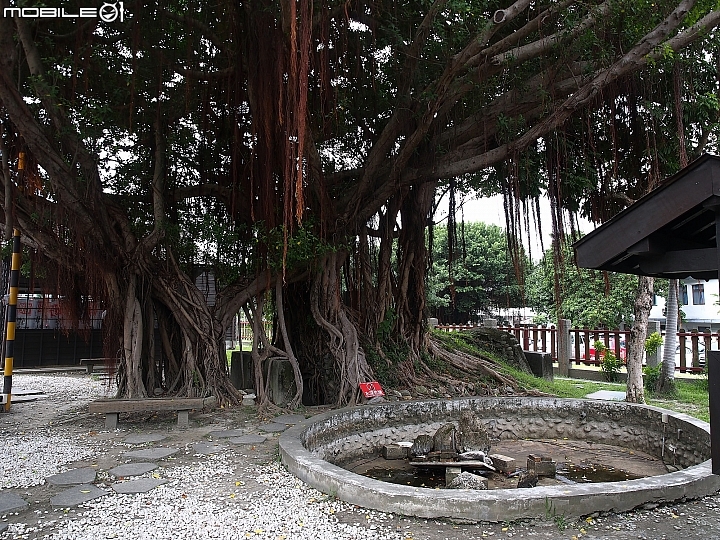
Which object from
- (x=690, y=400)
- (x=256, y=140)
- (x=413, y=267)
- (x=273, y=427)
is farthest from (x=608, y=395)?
(x=256, y=140)

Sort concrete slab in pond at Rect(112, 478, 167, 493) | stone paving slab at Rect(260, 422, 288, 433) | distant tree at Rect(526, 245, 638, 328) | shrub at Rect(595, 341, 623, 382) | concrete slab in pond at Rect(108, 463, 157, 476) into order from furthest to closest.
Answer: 1. distant tree at Rect(526, 245, 638, 328)
2. shrub at Rect(595, 341, 623, 382)
3. stone paving slab at Rect(260, 422, 288, 433)
4. concrete slab in pond at Rect(108, 463, 157, 476)
5. concrete slab in pond at Rect(112, 478, 167, 493)

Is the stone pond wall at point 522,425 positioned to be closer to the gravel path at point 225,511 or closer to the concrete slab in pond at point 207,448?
the concrete slab in pond at point 207,448

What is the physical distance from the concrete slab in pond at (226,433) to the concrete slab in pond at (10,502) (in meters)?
1.90

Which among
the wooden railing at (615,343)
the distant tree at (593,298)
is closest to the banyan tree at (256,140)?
the wooden railing at (615,343)

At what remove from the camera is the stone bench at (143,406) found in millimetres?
5281

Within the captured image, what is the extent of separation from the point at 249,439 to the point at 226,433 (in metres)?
0.35

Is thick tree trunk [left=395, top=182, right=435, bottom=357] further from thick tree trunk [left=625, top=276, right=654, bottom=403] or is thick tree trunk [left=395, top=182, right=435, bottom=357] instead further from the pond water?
thick tree trunk [left=625, top=276, right=654, bottom=403]

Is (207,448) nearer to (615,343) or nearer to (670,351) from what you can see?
(670,351)

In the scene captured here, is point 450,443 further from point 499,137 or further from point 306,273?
point 499,137

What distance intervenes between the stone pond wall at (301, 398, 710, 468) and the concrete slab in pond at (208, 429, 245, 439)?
2.63 ft

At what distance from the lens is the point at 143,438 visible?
16.1 feet

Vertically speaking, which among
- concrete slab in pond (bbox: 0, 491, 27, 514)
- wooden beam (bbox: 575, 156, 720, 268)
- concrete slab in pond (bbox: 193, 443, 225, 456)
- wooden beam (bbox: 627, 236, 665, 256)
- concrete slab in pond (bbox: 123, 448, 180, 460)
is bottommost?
concrete slab in pond (bbox: 193, 443, 225, 456)

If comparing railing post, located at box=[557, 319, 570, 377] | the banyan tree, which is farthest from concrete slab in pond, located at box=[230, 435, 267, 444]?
railing post, located at box=[557, 319, 570, 377]

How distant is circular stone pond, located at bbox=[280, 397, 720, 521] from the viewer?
2.94 m
